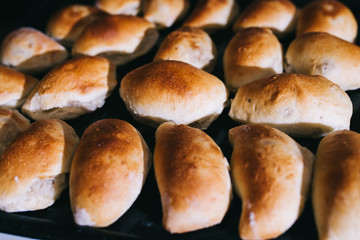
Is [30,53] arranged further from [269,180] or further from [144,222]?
[269,180]

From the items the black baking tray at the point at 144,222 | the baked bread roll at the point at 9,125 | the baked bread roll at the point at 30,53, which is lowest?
the black baking tray at the point at 144,222

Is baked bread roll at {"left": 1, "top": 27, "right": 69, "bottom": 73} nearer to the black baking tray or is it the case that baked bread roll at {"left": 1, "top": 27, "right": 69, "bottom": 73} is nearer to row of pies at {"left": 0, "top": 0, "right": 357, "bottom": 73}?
row of pies at {"left": 0, "top": 0, "right": 357, "bottom": 73}

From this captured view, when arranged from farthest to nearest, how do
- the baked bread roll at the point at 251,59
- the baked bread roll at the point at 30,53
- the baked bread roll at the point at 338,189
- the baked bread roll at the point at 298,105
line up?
the baked bread roll at the point at 30,53 → the baked bread roll at the point at 251,59 → the baked bread roll at the point at 298,105 → the baked bread roll at the point at 338,189

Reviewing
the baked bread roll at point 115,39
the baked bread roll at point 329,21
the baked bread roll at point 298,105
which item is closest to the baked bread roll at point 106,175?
the baked bread roll at point 298,105

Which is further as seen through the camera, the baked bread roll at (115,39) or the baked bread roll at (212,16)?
the baked bread roll at (212,16)

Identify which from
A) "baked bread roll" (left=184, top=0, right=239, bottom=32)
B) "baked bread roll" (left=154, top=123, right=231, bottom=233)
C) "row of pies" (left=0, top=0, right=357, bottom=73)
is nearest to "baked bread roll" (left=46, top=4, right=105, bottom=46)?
"row of pies" (left=0, top=0, right=357, bottom=73)

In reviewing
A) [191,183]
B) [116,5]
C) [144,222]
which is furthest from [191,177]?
[116,5]

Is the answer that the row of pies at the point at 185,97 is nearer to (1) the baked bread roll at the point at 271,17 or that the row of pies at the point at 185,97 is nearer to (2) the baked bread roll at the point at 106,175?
(2) the baked bread roll at the point at 106,175

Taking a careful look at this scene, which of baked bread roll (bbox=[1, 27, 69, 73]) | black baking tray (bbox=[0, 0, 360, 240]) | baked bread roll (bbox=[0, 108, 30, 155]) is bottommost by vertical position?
black baking tray (bbox=[0, 0, 360, 240])
